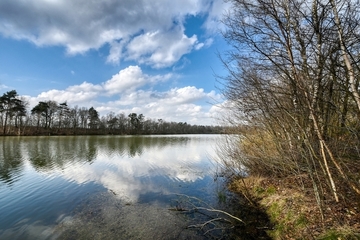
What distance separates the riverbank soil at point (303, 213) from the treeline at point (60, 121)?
35.3 m

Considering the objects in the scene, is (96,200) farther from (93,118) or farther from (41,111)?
(93,118)

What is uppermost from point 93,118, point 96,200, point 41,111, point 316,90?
point 41,111

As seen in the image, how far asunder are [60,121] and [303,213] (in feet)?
243

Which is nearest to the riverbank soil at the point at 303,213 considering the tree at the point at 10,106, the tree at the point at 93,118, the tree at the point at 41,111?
the tree at the point at 10,106

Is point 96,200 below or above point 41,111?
below

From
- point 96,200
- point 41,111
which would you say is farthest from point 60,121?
point 96,200

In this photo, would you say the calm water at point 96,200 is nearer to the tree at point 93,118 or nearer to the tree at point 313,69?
the tree at point 313,69

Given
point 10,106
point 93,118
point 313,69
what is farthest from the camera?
point 93,118

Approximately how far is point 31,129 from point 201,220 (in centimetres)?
6668

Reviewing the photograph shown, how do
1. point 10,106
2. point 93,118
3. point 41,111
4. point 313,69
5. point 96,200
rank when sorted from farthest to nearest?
point 93,118, point 41,111, point 10,106, point 96,200, point 313,69

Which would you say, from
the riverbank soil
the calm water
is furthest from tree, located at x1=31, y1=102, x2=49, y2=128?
the riverbank soil

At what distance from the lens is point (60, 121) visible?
65.1 metres

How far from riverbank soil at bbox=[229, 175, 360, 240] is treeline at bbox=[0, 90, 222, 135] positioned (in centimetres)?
3526

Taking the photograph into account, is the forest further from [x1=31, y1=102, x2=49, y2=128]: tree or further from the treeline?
[x1=31, y1=102, x2=49, y2=128]: tree
